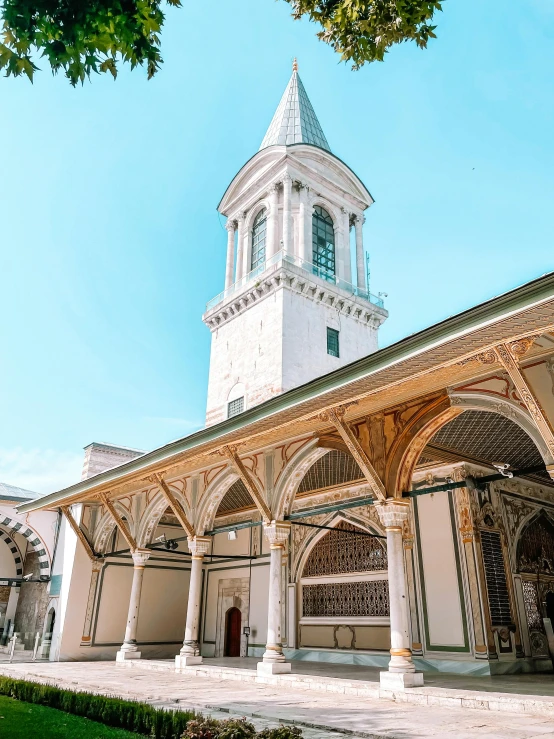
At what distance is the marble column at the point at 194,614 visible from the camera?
10969 mm

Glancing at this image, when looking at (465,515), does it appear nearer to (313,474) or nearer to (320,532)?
(313,474)

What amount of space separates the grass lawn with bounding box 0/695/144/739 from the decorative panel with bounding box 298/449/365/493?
584cm

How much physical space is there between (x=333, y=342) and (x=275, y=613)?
12.4 meters

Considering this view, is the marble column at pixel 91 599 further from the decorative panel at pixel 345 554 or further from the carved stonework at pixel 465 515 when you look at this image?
the carved stonework at pixel 465 515

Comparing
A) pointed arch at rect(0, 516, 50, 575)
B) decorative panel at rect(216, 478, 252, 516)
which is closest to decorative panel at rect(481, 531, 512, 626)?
decorative panel at rect(216, 478, 252, 516)

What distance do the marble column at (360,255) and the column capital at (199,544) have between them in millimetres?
13335

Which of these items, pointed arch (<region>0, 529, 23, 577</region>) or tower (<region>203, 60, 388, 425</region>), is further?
tower (<region>203, 60, 388, 425</region>)

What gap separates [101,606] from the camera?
1466 centimetres

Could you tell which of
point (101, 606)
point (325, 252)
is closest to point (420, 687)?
point (101, 606)

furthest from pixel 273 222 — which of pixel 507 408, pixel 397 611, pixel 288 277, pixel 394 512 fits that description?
pixel 397 611

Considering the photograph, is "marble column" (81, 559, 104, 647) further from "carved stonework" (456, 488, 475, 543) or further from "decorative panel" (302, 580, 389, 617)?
"carved stonework" (456, 488, 475, 543)

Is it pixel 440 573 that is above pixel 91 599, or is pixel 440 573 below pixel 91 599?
above

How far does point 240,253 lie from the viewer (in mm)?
23109

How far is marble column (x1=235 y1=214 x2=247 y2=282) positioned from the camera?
22.6 m
